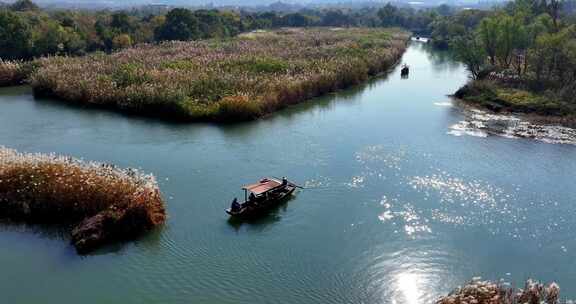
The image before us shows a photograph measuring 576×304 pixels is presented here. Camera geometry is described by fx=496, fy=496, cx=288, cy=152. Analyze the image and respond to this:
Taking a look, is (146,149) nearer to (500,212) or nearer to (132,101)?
(132,101)

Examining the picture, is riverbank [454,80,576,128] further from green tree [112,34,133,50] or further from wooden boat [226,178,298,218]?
green tree [112,34,133,50]

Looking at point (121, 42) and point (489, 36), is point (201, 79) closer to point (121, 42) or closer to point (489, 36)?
point (489, 36)

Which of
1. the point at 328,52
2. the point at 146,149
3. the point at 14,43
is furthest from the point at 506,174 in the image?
the point at 14,43

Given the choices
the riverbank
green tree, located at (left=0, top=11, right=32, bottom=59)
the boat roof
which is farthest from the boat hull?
green tree, located at (left=0, top=11, right=32, bottom=59)

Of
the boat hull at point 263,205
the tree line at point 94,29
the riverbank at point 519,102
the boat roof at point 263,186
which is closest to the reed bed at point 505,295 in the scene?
the boat hull at point 263,205

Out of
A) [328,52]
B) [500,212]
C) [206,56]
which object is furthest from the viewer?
[328,52]
